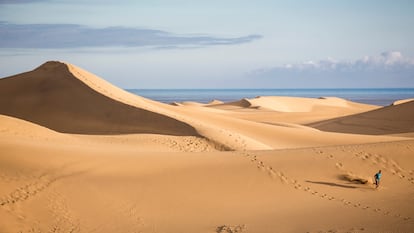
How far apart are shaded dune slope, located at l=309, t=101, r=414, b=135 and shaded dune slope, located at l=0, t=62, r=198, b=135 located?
16899mm

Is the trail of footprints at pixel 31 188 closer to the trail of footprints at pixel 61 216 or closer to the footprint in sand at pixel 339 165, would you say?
the trail of footprints at pixel 61 216

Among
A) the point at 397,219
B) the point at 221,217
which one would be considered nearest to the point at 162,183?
the point at 221,217

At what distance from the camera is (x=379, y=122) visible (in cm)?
3478

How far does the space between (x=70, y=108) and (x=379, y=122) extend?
21753mm

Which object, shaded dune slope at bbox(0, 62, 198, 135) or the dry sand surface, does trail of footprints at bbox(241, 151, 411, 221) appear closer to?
the dry sand surface

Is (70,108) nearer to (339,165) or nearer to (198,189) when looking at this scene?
(198,189)

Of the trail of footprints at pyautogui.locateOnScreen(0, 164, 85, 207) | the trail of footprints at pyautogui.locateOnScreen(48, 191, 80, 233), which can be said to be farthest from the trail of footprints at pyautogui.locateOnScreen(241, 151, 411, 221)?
the trail of footprints at pyautogui.locateOnScreen(48, 191, 80, 233)

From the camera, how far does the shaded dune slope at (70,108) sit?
20.4m

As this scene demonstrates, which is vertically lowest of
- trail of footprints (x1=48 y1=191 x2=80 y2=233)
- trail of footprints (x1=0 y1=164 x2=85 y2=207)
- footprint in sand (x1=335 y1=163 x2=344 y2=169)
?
trail of footprints (x1=48 y1=191 x2=80 y2=233)

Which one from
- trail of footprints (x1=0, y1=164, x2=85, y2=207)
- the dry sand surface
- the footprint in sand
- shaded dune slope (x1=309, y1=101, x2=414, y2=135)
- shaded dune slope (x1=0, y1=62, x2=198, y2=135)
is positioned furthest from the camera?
shaded dune slope (x1=309, y1=101, x2=414, y2=135)

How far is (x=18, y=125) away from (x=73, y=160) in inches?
222

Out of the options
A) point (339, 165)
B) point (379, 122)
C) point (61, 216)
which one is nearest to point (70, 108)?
point (339, 165)

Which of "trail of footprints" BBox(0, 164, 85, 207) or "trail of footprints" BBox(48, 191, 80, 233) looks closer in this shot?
"trail of footprints" BBox(48, 191, 80, 233)

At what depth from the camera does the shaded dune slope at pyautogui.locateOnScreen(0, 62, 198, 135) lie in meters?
20.4
